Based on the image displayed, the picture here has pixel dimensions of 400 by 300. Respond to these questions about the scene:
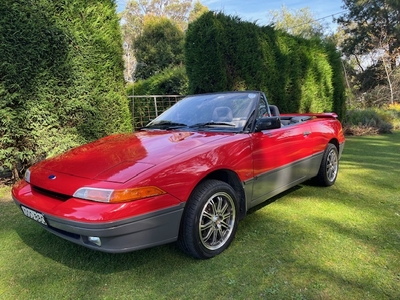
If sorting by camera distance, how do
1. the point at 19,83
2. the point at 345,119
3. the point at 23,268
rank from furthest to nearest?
the point at 345,119
the point at 19,83
the point at 23,268

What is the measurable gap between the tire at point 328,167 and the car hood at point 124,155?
2.17m

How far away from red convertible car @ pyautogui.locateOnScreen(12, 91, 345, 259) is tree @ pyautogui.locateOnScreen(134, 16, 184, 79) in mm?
20455

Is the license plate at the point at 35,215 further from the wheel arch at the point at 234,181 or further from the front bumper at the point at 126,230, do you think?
the wheel arch at the point at 234,181

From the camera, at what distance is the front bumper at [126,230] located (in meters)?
1.99

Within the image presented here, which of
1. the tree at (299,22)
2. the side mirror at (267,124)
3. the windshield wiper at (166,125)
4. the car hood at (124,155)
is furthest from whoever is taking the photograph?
the tree at (299,22)

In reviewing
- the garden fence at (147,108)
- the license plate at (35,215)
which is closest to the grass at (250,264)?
the license plate at (35,215)

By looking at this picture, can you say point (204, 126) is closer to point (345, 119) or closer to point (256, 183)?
point (256, 183)

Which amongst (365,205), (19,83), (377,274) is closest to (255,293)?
(377,274)

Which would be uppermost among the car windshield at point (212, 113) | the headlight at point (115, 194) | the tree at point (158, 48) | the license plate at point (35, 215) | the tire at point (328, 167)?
the tree at point (158, 48)

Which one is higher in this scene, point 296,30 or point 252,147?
point 296,30

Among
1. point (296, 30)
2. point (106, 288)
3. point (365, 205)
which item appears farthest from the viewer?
point (296, 30)

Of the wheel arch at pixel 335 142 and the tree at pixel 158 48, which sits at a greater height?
the tree at pixel 158 48

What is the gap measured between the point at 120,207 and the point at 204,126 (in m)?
1.50

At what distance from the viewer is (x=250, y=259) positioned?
2.52m
